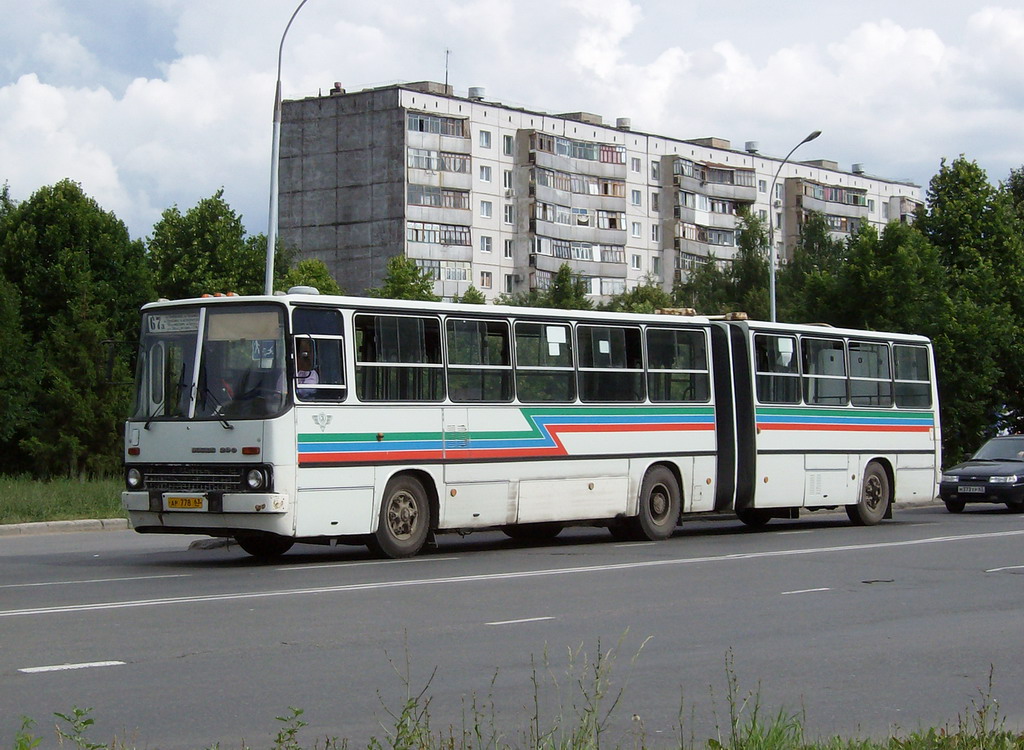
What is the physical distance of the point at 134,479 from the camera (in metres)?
16.6

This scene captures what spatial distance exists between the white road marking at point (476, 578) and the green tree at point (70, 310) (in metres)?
29.5

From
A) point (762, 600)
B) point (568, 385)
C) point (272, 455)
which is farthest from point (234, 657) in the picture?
point (568, 385)

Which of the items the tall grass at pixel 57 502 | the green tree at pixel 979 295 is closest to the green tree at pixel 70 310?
the tall grass at pixel 57 502

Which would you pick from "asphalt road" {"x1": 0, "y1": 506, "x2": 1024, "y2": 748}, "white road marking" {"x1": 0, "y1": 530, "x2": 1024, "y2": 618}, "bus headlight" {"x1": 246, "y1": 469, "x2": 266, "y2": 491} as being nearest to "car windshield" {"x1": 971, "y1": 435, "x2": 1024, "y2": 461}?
"white road marking" {"x1": 0, "y1": 530, "x2": 1024, "y2": 618}

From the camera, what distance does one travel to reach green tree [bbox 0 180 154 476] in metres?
45.2

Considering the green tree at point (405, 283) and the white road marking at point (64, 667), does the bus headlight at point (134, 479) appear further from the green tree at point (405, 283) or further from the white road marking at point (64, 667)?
the green tree at point (405, 283)

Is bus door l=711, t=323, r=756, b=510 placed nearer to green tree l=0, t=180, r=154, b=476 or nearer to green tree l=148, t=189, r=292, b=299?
green tree l=0, t=180, r=154, b=476

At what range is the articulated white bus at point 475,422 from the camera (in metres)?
16.2

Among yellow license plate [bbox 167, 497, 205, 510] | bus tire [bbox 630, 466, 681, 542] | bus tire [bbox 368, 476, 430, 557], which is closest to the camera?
yellow license plate [bbox 167, 497, 205, 510]

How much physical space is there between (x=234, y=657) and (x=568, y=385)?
34.8ft

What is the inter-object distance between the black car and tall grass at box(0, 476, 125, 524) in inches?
611

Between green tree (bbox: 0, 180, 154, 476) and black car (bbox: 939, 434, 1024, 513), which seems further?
green tree (bbox: 0, 180, 154, 476)

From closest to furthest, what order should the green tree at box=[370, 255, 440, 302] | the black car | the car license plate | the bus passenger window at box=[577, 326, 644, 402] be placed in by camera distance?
the bus passenger window at box=[577, 326, 644, 402] → the black car → the car license plate → the green tree at box=[370, 255, 440, 302]

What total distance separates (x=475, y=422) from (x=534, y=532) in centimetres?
337
